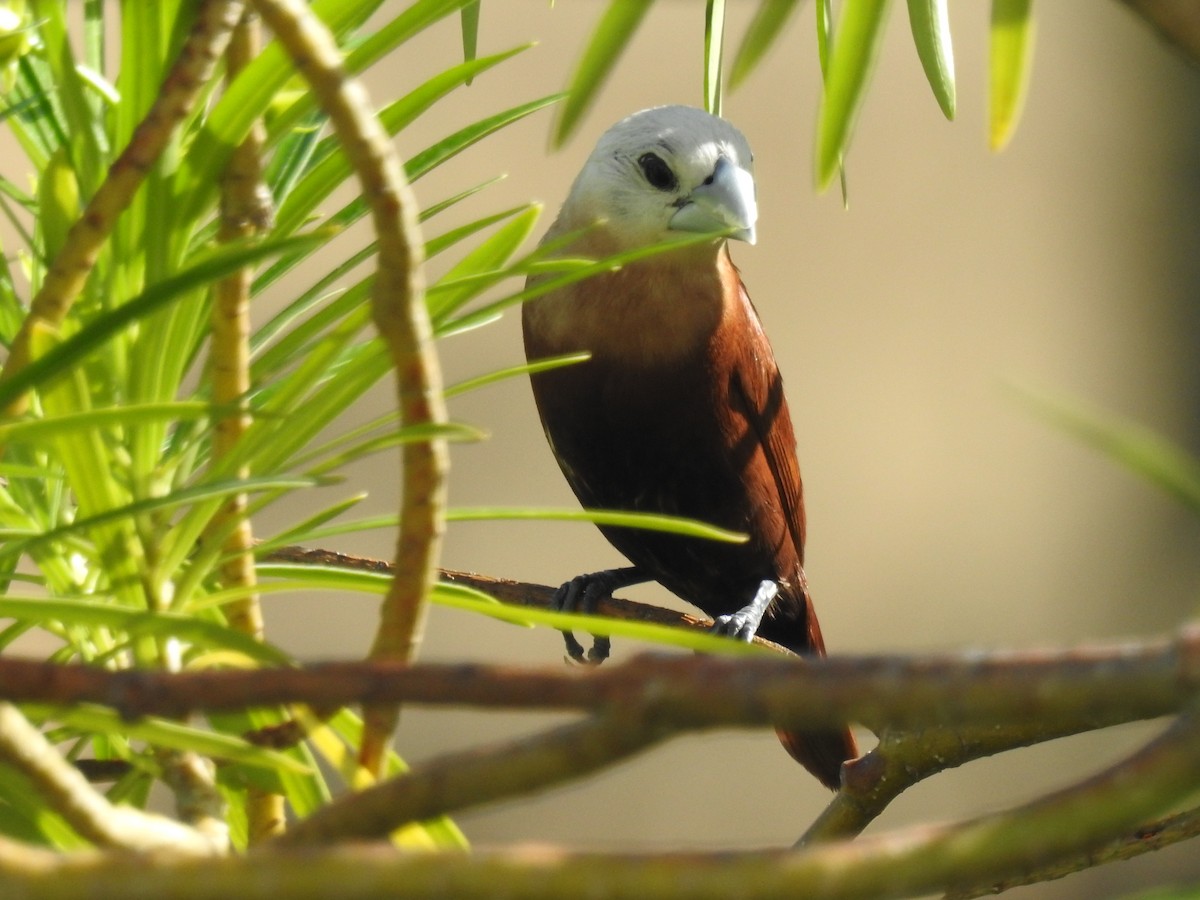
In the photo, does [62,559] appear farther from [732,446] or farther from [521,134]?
[521,134]

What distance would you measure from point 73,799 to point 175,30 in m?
0.24

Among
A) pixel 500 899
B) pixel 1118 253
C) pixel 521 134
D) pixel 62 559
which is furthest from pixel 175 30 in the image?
pixel 1118 253

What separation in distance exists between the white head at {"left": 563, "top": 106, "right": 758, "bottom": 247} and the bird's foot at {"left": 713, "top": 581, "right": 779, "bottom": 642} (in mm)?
376

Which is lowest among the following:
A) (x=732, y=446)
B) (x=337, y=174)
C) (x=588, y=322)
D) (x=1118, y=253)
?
(x=1118, y=253)

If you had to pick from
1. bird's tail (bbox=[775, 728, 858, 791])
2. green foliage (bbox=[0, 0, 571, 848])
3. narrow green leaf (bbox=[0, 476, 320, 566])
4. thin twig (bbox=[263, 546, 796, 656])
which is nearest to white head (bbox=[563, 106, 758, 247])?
thin twig (bbox=[263, 546, 796, 656])

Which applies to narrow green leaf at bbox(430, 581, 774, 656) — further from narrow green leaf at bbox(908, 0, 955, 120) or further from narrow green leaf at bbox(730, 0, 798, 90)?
narrow green leaf at bbox(908, 0, 955, 120)

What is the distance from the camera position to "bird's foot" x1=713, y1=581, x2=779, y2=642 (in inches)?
52.7

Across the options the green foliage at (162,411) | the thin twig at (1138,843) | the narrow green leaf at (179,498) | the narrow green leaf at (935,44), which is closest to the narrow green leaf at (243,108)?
the green foliage at (162,411)

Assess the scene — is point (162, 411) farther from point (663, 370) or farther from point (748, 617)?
point (748, 617)

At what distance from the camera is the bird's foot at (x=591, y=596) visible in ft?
4.57

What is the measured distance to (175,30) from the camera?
0.43m

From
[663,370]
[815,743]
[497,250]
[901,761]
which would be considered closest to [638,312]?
[663,370]

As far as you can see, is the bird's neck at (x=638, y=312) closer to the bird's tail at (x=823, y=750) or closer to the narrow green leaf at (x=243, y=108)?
the bird's tail at (x=823, y=750)

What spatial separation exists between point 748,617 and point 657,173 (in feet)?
1.44
